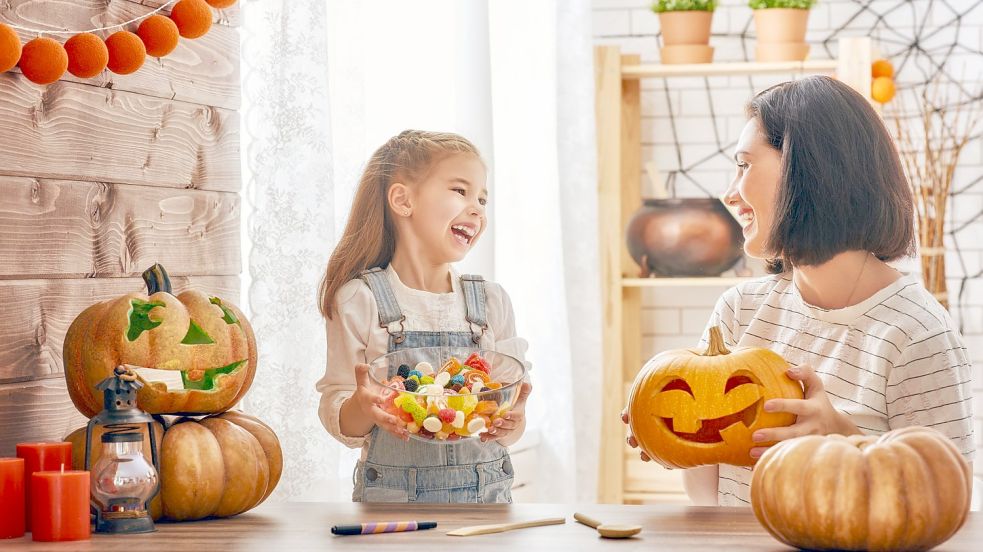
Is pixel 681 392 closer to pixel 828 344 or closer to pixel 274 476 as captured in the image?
pixel 828 344

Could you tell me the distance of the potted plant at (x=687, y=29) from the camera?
13.1ft

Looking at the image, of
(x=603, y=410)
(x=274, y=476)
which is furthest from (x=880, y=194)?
(x=603, y=410)

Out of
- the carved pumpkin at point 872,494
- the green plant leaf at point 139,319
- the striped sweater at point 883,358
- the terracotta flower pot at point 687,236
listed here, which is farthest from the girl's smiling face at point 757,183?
the terracotta flower pot at point 687,236

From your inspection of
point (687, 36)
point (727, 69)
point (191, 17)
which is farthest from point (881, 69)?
point (191, 17)

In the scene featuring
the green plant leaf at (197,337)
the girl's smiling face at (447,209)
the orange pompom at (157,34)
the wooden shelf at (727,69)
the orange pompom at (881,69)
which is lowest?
the green plant leaf at (197,337)

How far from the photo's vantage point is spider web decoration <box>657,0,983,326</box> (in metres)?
4.14

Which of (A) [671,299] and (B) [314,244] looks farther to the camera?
(A) [671,299]

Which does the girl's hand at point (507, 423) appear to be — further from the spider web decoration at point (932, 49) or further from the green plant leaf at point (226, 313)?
the spider web decoration at point (932, 49)

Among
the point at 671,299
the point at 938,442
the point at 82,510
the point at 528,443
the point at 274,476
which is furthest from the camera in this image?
the point at 671,299

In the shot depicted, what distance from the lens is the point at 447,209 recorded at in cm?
208

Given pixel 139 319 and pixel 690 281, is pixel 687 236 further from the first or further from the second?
pixel 139 319

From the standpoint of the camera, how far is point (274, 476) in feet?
5.05

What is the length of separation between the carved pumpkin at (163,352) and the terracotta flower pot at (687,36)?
9.11 feet

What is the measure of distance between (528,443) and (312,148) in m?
1.65
